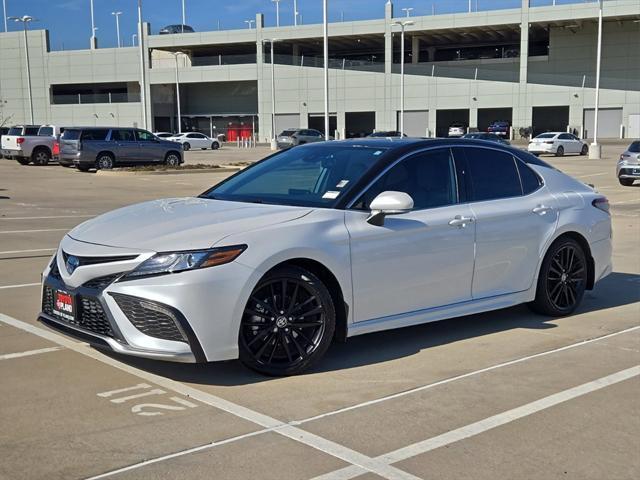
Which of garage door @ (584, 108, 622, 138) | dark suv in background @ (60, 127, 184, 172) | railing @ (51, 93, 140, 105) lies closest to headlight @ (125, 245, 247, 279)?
dark suv in background @ (60, 127, 184, 172)

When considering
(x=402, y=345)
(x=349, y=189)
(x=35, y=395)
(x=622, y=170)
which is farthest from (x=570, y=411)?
(x=622, y=170)

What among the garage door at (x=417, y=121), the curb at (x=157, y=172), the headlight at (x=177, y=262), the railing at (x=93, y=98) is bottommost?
the curb at (x=157, y=172)

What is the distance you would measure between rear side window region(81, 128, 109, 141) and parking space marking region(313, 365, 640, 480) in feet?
90.3

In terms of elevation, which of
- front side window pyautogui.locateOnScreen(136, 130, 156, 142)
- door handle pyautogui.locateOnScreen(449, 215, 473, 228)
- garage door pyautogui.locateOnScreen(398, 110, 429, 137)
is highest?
garage door pyautogui.locateOnScreen(398, 110, 429, 137)

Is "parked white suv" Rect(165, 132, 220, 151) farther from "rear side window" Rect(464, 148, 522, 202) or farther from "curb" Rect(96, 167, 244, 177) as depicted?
"rear side window" Rect(464, 148, 522, 202)

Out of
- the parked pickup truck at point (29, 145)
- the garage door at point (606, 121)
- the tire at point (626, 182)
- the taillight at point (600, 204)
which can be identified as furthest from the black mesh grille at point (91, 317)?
the garage door at point (606, 121)

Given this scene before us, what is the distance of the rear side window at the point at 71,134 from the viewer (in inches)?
1179

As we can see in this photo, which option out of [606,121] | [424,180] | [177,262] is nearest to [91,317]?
[177,262]

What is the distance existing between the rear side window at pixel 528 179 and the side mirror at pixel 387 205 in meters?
Answer: 1.84

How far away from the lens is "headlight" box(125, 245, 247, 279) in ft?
15.6

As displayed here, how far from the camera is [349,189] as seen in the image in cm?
566

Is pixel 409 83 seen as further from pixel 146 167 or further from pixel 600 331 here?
A: pixel 600 331

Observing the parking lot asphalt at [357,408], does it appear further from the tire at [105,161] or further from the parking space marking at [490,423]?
A: the tire at [105,161]

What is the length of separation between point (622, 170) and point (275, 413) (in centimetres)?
2200
